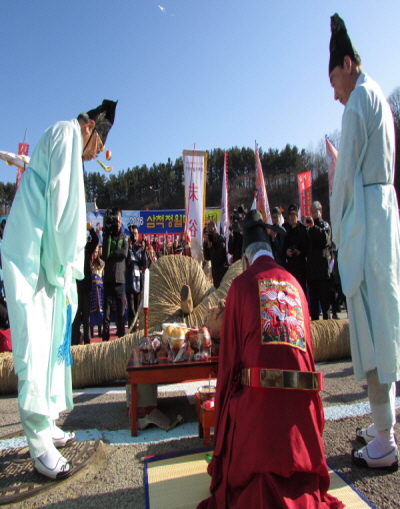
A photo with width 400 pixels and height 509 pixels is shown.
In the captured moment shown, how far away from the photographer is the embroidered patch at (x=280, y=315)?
1549mm

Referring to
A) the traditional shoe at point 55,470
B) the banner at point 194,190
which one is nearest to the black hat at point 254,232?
the traditional shoe at point 55,470

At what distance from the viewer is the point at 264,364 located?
1.53 metres

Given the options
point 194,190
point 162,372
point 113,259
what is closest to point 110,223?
point 113,259

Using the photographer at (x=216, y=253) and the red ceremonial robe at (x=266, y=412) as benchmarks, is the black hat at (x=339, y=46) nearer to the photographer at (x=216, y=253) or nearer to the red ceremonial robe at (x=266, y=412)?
the red ceremonial robe at (x=266, y=412)

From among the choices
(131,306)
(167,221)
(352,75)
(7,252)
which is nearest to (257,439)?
(7,252)

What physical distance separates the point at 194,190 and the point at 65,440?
6.52 metres

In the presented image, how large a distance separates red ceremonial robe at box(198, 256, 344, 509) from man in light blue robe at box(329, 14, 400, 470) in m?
0.53

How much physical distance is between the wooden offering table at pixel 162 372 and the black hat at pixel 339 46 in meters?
2.15

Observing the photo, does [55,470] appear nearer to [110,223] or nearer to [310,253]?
[110,223]

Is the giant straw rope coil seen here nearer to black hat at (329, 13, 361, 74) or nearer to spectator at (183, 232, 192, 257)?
black hat at (329, 13, 361, 74)

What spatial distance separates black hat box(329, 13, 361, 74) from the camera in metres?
2.23

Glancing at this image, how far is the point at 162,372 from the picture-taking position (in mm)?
2547

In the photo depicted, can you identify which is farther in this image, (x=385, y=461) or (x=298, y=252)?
(x=298, y=252)

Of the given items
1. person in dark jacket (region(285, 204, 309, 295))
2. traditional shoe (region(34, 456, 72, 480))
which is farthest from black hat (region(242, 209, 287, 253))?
person in dark jacket (region(285, 204, 309, 295))
